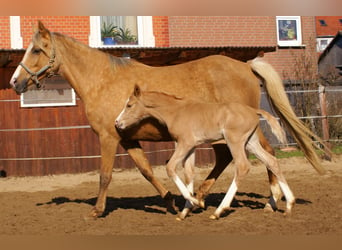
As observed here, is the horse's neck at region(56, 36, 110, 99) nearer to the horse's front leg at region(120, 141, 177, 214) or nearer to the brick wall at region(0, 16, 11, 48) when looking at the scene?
the horse's front leg at region(120, 141, 177, 214)

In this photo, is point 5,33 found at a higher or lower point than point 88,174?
higher

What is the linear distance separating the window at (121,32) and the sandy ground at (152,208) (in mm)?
4861

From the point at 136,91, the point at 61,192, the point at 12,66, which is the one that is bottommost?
the point at 61,192

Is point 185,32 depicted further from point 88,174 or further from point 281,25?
point 88,174

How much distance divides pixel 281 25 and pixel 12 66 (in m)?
10.3

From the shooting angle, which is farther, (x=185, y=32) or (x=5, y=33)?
(x=185, y=32)

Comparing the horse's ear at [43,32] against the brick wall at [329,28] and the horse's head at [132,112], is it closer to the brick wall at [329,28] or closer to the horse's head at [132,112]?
the horse's head at [132,112]

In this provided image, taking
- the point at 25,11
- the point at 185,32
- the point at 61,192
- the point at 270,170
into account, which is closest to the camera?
the point at 25,11

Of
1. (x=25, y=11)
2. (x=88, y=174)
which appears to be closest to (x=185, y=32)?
(x=88, y=174)

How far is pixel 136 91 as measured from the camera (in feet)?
18.8

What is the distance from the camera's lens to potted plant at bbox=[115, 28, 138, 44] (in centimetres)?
1388

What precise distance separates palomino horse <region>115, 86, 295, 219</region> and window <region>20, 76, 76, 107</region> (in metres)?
6.18

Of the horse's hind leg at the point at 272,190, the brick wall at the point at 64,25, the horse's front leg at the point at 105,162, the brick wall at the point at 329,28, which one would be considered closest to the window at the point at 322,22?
the brick wall at the point at 329,28

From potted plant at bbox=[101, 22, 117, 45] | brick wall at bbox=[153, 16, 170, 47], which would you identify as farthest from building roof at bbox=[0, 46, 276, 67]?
brick wall at bbox=[153, 16, 170, 47]
